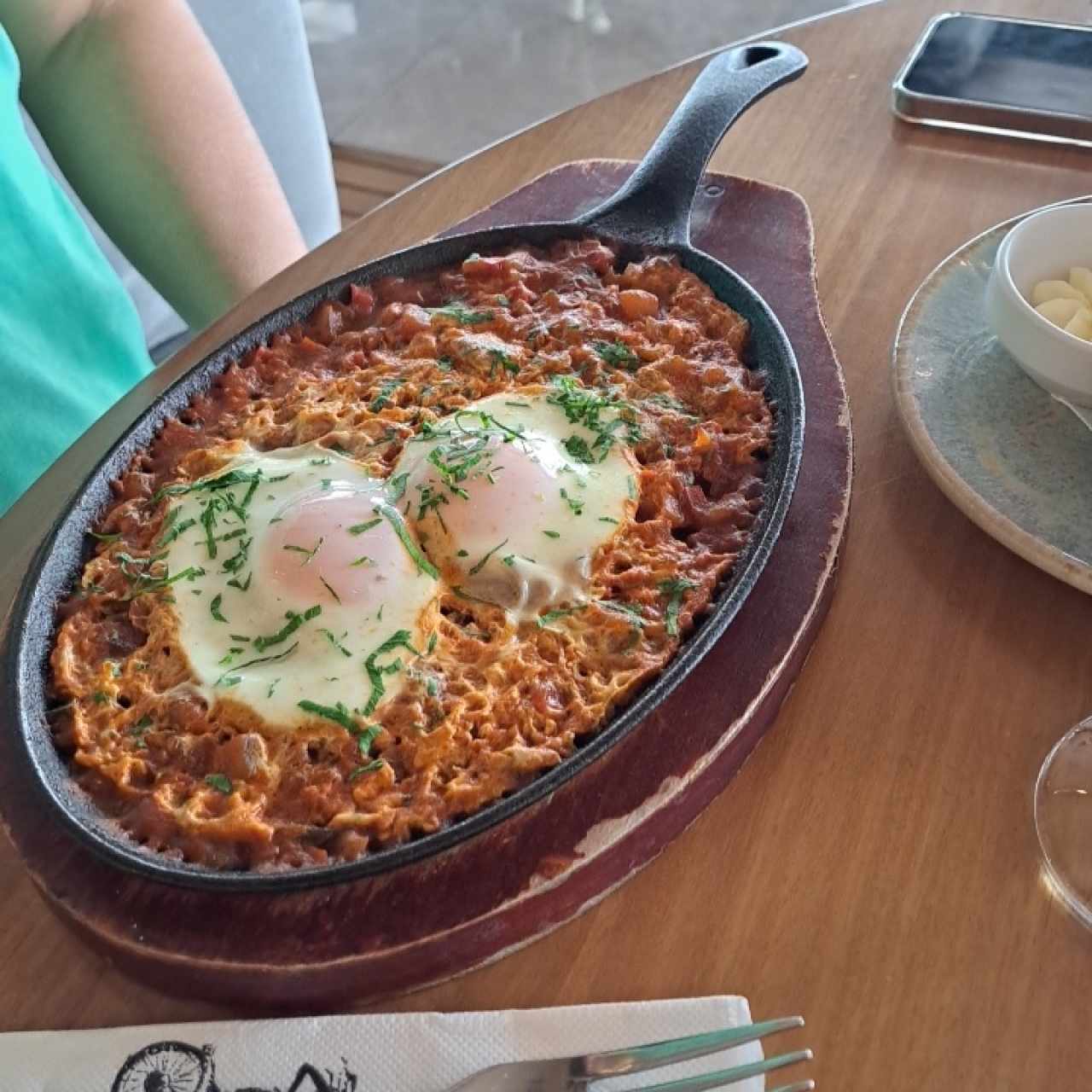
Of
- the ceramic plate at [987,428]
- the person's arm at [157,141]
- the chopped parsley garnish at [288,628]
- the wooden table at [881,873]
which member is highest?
the person's arm at [157,141]

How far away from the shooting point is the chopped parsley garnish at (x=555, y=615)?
107 centimetres

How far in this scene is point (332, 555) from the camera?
3.57 ft

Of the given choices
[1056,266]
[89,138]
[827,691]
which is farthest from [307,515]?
[89,138]

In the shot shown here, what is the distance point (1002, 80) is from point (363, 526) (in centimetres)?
134

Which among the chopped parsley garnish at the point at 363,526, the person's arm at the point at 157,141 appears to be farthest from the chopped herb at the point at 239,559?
the person's arm at the point at 157,141

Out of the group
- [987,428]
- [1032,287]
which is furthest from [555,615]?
[1032,287]

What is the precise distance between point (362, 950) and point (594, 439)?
57 centimetres

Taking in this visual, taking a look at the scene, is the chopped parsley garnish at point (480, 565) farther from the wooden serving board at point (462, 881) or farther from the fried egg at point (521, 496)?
the wooden serving board at point (462, 881)

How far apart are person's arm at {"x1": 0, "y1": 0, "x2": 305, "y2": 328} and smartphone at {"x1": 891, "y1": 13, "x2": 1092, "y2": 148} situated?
1049mm

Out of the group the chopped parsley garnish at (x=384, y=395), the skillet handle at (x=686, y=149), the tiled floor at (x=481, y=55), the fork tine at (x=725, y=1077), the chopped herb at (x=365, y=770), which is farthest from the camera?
the tiled floor at (x=481, y=55)

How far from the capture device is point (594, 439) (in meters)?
1.22

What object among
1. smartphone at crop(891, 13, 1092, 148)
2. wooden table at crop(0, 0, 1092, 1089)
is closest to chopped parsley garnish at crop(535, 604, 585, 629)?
wooden table at crop(0, 0, 1092, 1089)

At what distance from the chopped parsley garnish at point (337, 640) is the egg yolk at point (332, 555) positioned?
0.03 metres

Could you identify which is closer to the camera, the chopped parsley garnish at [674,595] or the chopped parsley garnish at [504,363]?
the chopped parsley garnish at [674,595]
